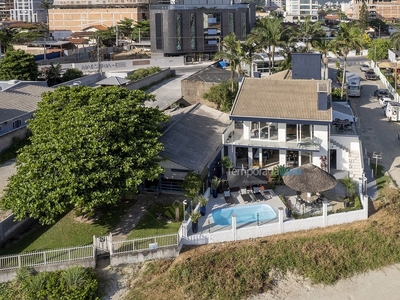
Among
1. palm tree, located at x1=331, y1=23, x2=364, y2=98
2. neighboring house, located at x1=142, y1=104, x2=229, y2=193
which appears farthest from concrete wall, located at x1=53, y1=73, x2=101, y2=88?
palm tree, located at x1=331, y1=23, x2=364, y2=98

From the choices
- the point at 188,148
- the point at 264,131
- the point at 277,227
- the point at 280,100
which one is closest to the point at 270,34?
the point at 280,100

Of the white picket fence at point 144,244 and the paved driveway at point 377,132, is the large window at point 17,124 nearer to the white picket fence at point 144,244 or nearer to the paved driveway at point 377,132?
the white picket fence at point 144,244

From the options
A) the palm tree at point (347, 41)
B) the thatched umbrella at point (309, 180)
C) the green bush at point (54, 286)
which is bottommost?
the green bush at point (54, 286)

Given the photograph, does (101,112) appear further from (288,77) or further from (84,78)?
(84,78)

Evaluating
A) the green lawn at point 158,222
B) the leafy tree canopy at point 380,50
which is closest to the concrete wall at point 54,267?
the green lawn at point 158,222

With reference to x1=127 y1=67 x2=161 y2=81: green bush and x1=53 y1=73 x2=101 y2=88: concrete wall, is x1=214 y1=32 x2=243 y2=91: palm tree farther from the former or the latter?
x1=53 y1=73 x2=101 y2=88: concrete wall

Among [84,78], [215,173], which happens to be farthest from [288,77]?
[84,78]
